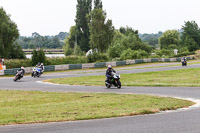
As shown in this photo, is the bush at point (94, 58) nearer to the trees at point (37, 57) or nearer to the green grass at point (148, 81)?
the trees at point (37, 57)

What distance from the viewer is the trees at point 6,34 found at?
266ft

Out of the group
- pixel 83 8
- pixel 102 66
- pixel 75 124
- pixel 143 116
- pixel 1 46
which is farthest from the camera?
pixel 83 8

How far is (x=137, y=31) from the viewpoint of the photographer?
12356 centimetres

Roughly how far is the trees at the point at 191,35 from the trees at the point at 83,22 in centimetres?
3638

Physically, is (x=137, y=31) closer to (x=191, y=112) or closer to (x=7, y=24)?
(x=7, y=24)

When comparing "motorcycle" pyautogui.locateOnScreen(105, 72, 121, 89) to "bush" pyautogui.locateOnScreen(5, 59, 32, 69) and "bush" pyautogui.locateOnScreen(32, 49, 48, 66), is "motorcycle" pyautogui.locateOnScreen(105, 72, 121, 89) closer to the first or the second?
"bush" pyautogui.locateOnScreen(5, 59, 32, 69)

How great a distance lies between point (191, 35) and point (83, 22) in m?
45.8

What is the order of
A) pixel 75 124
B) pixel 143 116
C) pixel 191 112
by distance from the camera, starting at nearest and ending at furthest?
pixel 75 124, pixel 143 116, pixel 191 112

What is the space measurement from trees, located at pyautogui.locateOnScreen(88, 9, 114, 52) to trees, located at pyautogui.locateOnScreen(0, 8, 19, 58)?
73.1 feet

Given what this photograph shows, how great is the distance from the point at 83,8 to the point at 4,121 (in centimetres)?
10279

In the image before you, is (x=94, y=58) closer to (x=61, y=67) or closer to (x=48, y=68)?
(x=61, y=67)


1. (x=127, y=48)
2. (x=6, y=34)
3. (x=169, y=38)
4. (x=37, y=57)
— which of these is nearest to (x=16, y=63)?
(x=37, y=57)

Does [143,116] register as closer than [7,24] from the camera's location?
Yes

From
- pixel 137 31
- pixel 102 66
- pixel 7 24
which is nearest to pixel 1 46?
pixel 7 24
